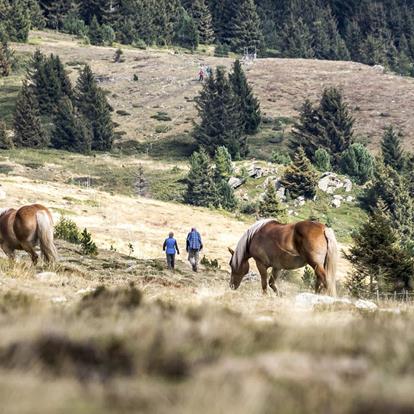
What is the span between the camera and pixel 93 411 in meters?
4.32

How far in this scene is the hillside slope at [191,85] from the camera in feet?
372

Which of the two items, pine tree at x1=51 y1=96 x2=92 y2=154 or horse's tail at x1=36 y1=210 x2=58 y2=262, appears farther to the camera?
pine tree at x1=51 y1=96 x2=92 y2=154

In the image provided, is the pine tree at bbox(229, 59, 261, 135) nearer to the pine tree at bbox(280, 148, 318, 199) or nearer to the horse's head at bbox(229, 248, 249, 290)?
the pine tree at bbox(280, 148, 318, 199)

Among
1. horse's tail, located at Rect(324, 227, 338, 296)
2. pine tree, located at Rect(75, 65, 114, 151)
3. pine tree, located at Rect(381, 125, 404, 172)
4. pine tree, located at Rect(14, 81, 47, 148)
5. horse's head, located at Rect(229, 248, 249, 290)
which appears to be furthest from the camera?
pine tree, located at Rect(75, 65, 114, 151)

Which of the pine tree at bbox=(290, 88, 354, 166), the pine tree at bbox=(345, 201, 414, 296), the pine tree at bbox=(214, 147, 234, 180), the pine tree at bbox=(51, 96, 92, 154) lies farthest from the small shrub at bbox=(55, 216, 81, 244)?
the pine tree at bbox=(290, 88, 354, 166)

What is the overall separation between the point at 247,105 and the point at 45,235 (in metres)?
92.5

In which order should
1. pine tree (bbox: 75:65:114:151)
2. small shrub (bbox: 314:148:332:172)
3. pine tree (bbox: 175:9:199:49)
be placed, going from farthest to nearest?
pine tree (bbox: 175:9:199:49), pine tree (bbox: 75:65:114:151), small shrub (bbox: 314:148:332:172)

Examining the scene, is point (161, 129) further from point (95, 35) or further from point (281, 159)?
point (95, 35)

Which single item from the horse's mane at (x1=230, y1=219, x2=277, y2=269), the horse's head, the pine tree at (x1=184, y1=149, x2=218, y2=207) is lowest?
the pine tree at (x1=184, y1=149, x2=218, y2=207)

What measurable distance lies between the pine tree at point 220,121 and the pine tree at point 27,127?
19329 mm

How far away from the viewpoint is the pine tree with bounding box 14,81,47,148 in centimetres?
9200

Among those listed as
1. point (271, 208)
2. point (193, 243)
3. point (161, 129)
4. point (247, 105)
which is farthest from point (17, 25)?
point (193, 243)

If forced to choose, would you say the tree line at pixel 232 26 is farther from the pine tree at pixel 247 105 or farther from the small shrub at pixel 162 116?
the pine tree at pixel 247 105

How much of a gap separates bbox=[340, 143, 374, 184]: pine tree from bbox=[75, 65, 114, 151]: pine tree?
92.6ft
